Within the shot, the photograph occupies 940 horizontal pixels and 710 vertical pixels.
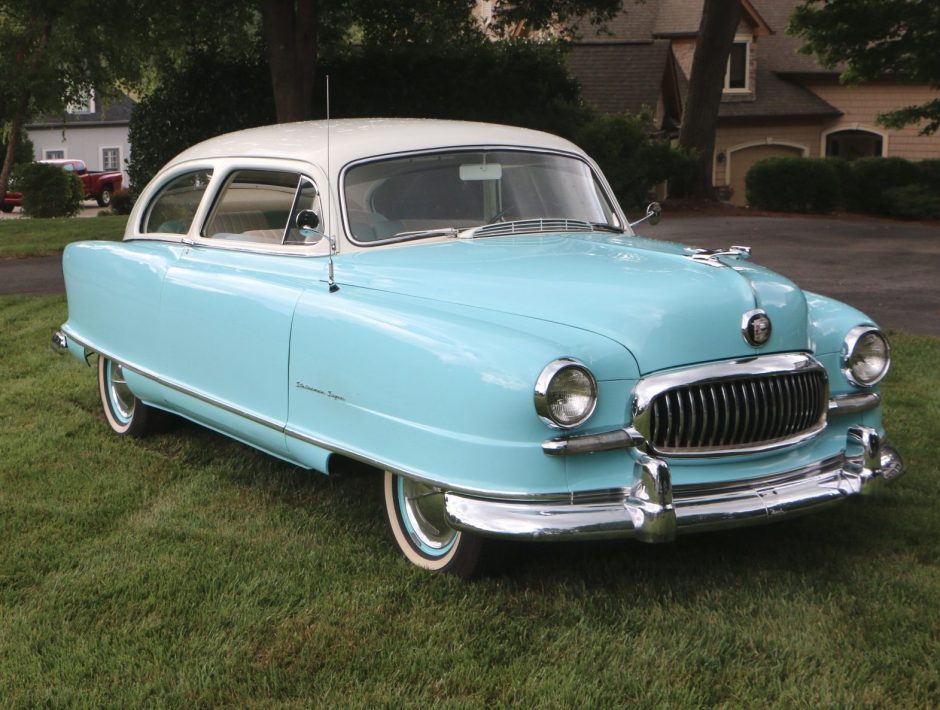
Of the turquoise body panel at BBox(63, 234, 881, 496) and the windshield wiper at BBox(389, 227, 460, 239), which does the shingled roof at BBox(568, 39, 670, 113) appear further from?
the turquoise body panel at BBox(63, 234, 881, 496)

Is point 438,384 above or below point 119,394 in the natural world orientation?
above

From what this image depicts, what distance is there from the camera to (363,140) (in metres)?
5.19

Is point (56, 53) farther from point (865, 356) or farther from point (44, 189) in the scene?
point (865, 356)

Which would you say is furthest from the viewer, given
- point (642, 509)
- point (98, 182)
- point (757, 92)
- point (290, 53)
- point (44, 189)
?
point (98, 182)

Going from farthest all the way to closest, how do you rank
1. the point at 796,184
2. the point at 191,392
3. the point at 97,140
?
the point at 97,140 < the point at 796,184 < the point at 191,392

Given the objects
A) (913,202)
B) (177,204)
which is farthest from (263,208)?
(913,202)

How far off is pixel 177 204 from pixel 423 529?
98.8 inches

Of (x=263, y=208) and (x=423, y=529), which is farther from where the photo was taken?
(x=263, y=208)

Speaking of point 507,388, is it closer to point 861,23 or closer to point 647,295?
point 647,295

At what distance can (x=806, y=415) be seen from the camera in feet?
13.9

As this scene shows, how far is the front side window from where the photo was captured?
202 inches

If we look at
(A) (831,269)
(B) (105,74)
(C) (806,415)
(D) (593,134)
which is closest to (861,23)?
(D) (593,134)

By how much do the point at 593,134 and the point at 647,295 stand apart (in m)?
16.6

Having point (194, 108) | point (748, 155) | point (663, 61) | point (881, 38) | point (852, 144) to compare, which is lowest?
point (748, 155)
